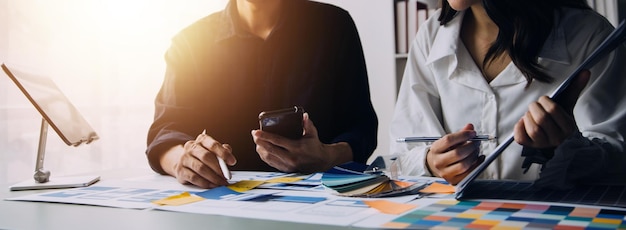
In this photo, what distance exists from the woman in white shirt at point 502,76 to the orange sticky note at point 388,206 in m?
0.39

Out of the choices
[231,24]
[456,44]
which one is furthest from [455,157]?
[231,24]

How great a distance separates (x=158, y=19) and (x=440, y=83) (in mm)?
1718

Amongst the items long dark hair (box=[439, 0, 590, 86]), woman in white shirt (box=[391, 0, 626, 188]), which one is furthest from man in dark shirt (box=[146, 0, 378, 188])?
long dark hair (box=[439, 0, 590, 86])

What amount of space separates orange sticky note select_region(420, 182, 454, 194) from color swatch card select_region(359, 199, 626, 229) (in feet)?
0.40

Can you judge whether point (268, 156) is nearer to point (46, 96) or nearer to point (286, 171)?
point (286, 171)

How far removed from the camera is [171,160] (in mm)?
1269

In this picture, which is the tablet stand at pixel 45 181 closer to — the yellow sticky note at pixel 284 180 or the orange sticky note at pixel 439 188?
the yellow sticky note at pixel 284 180

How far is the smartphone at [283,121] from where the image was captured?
3.74 feet

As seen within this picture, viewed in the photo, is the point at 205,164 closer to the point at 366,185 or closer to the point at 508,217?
the point at 366,185

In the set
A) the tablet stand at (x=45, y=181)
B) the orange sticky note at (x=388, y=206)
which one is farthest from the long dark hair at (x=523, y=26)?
the tablet stand at (x=45, y=181)

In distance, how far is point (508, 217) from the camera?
68cm

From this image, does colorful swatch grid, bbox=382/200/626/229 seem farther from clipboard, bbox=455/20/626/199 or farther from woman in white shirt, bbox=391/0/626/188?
woman in white shirt, bbox=391/0/626/188

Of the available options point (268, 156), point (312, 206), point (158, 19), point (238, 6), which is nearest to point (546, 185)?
point (312, 206)

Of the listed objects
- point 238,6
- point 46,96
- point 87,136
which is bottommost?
point 87,136
